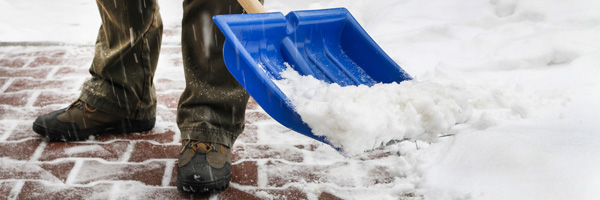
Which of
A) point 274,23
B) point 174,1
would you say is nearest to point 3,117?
point 274,23

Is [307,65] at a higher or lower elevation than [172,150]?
higher

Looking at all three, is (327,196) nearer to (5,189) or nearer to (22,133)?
(5,189)

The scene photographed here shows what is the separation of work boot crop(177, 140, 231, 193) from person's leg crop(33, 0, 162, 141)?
1.36 ft

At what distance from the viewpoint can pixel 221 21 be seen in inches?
55.7

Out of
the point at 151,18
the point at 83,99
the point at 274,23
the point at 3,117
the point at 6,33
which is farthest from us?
the point at 6,33

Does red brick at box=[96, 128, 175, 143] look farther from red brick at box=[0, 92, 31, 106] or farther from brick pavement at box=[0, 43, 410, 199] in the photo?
red brick at box=[0, 92, 31, 106]

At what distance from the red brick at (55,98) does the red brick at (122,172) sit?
71 cm

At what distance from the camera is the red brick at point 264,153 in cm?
209

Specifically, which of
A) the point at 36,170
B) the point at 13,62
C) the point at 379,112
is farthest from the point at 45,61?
the point at 379,112

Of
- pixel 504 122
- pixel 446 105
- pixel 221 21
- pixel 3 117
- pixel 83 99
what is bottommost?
pixel 3 117

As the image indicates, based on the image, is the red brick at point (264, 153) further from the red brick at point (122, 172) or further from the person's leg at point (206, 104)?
the red brick at point (122, 172)

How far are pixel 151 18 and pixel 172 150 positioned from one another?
20.0 inches

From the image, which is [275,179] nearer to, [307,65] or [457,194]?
[307,65]

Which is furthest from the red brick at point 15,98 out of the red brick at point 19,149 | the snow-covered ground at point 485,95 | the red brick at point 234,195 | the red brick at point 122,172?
the red brick at point 234,195
